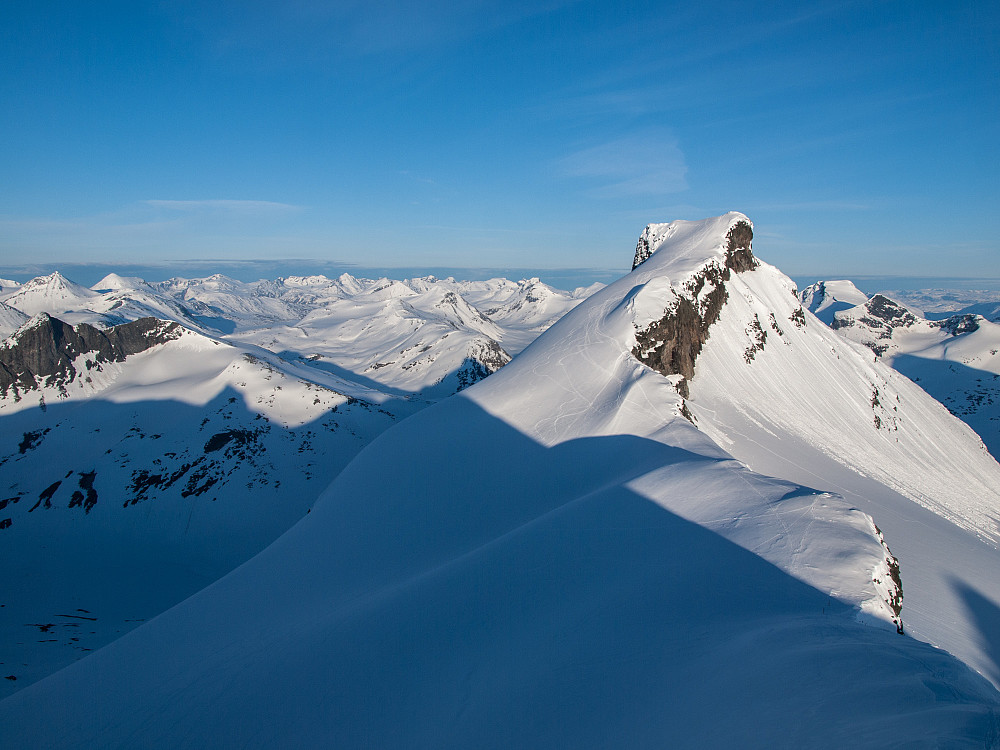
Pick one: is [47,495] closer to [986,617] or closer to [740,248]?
[986,617]

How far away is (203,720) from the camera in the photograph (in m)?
10.6

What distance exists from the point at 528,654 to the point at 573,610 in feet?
4.68

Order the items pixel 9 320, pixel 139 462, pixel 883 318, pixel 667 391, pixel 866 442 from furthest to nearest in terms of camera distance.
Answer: pixel 883 318 < pixel 9 320 < pixel 139 462 < pixel 866 442 < pixel 667 391

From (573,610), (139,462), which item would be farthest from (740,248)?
(139,462)

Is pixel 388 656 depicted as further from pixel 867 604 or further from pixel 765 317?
pixel 765 317

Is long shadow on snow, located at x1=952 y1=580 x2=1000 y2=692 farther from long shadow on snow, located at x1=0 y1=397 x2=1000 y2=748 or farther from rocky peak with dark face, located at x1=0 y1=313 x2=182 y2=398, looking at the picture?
rocky peak with dark face, located at x1=0 y1=313 x2=182 y2=398

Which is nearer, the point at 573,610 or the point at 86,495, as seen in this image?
the point at 573,610

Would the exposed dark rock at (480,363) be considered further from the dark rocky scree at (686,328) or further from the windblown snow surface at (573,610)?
the windblown snow surface at (573,610)

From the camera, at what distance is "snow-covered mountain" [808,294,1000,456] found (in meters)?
109

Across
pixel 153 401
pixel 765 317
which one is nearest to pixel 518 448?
pixel 765 317

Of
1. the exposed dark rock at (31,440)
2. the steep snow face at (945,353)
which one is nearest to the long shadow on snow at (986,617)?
the exposed dark rock at (31,440)

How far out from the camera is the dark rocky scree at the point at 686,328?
31.2 metres

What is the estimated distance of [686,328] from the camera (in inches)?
1396

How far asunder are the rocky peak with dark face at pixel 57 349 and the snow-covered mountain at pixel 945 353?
133902mm
